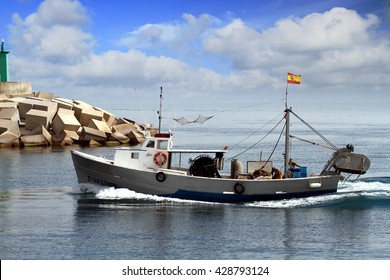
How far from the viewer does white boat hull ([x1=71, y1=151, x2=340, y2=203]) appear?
93.2ft

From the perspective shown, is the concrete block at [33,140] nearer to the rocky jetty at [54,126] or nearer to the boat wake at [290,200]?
the rocky jetty at [54,126]

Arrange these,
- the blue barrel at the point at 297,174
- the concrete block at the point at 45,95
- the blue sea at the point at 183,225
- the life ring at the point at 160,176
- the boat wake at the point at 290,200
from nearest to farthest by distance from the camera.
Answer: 1. the blue sea at the point at 183,225
2. the boat wake at the point at 290,200
3. the life ring at the point at 160,176
4. the blue barrel at the point at 297,174
5. the concrete block at the point at 45,95

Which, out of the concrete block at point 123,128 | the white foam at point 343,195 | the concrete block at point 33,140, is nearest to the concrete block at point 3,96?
the concrete block at point 33,140

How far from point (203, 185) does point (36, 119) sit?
33791mm

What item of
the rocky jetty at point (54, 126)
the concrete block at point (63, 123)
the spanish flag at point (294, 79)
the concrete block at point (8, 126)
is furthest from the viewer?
the concrete block at point (63, 123)

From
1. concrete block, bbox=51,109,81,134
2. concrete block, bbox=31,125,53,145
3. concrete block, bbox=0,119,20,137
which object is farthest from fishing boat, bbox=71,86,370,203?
concrete block, bbox=51,109,81,134

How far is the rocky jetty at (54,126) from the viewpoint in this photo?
57.5m

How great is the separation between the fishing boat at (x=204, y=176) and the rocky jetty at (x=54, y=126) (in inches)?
1108

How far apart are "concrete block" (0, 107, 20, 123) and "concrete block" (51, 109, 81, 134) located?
3.30 m

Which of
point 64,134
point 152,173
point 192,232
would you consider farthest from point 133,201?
point 64,134

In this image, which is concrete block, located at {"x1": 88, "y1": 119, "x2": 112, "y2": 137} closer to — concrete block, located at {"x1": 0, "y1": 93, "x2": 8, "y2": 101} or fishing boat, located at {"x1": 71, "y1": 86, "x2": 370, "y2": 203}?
concrete block, located at {"x1": 0, "y1": 93, "x2": 8, "y2": 101}

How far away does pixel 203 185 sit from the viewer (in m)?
28.3

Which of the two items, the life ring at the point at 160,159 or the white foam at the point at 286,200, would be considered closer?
the white foam at the point at 286,200
